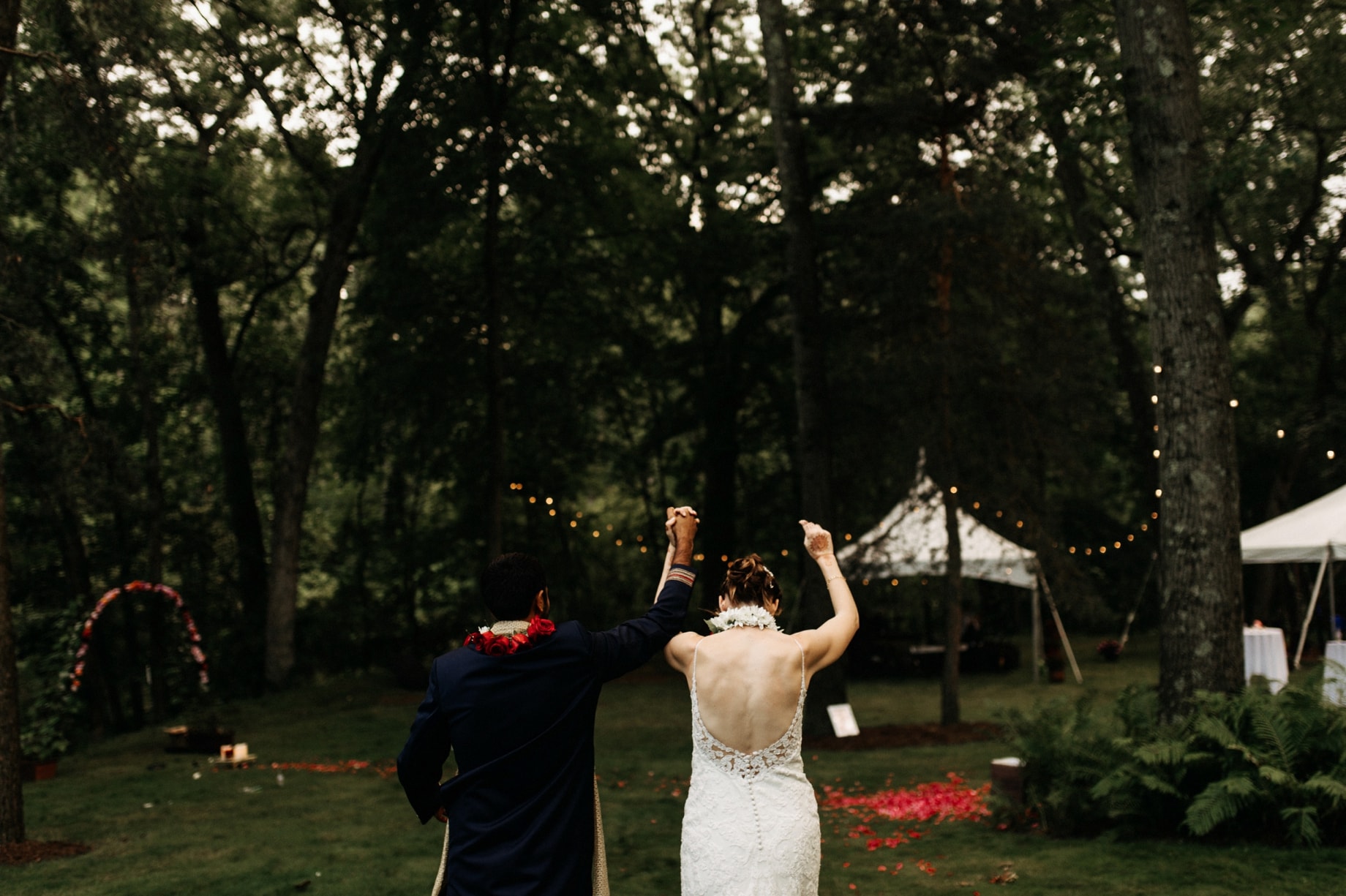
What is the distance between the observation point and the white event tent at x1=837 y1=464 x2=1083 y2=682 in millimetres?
16844

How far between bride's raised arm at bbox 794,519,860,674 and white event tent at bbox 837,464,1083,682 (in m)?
12.6

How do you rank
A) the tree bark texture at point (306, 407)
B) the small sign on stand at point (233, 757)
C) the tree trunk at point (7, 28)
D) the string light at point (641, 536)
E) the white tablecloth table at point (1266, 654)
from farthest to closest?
1. the string light at point (641, 536)
2. the tree bark texture at point (306, 407)
3. the white tablecloth table at point (1266, 654)
4. the small sign on stand at point (233, 757)
5. the tree trunk at point (7, 28)

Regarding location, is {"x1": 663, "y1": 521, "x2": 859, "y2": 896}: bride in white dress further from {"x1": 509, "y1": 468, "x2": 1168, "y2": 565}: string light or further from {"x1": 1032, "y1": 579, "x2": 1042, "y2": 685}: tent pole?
{"x1": 1032, "y1": 579, "x2": 1042, "y2": 685}: tent pole

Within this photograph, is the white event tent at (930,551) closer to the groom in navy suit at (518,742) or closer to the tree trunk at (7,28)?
the tree trunk at (7,28)

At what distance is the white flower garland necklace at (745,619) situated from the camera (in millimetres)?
4141

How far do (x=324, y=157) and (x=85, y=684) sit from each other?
11.3 meters

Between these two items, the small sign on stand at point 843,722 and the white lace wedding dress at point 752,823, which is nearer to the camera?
the white lace wedding dress at point 752,823

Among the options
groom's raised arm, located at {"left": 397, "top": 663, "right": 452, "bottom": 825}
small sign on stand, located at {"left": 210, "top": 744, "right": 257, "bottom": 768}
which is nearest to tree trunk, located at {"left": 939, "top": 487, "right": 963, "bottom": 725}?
small sign on stand, located at {"left": 210, "top": 744, "right": 257, "bottom": 768}

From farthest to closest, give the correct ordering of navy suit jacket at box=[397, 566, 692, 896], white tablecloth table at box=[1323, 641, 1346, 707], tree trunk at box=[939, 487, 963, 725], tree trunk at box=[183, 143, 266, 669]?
tree trunk at box=[183, 143, 266, 669], tree trunk at box=[939, 487, 963, 725], white tablecloth table at box=[1323, 641, 1346, 707], navy suit jacket at box=[397, 566, 692, 896]

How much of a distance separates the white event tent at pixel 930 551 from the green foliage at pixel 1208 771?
25.6 ft

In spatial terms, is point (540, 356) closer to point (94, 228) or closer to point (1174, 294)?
point (94, 228)

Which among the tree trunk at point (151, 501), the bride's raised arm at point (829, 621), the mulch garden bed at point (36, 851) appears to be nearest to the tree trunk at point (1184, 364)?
the bride's raised arm at point (829, 621)

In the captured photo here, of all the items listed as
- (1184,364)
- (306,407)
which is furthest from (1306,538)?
(306,407)

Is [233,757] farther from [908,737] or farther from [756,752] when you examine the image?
[756,752]
